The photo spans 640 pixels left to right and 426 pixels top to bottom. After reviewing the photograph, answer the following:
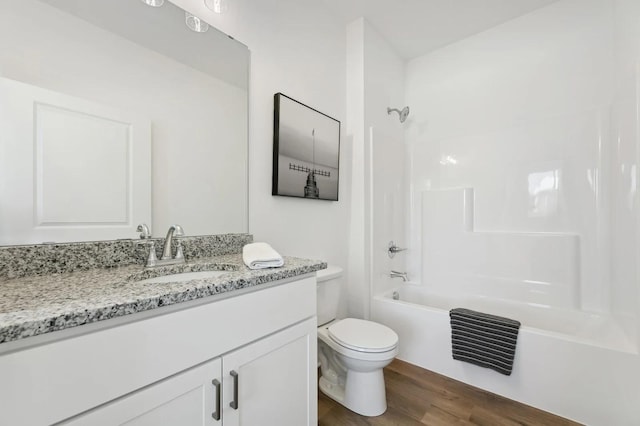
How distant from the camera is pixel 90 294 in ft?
2.17

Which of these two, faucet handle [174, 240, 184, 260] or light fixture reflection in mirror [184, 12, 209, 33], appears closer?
faucet handle [174, 240, 184, 260]

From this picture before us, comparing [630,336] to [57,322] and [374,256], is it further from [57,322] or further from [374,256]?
[57,322]

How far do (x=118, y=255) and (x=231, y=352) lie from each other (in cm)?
61

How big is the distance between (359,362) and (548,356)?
1.12 meters

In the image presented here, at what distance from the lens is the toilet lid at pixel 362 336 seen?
1.42 metres

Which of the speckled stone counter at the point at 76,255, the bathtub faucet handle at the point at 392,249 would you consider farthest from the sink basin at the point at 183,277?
the bathtub faucet handle at the point at 392,249

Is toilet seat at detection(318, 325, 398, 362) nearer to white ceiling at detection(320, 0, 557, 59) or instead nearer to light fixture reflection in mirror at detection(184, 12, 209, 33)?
light fixture reflection in mirror at detection(184, 12, 209, 33)

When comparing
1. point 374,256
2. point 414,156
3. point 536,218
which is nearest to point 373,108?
point 414,156

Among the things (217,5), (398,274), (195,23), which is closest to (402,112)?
(398,274)

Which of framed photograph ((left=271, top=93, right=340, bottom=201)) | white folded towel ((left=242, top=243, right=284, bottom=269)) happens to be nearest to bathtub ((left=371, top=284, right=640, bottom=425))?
framed photograph ((left=271, top=93, right=340, bottom=201))

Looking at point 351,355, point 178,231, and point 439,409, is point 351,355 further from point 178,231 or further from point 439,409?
point 178,231

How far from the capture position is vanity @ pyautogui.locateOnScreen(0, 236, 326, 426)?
52cm

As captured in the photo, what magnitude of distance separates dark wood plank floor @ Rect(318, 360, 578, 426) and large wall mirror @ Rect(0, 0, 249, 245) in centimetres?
123

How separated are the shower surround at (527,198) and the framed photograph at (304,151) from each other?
15.1 inches
